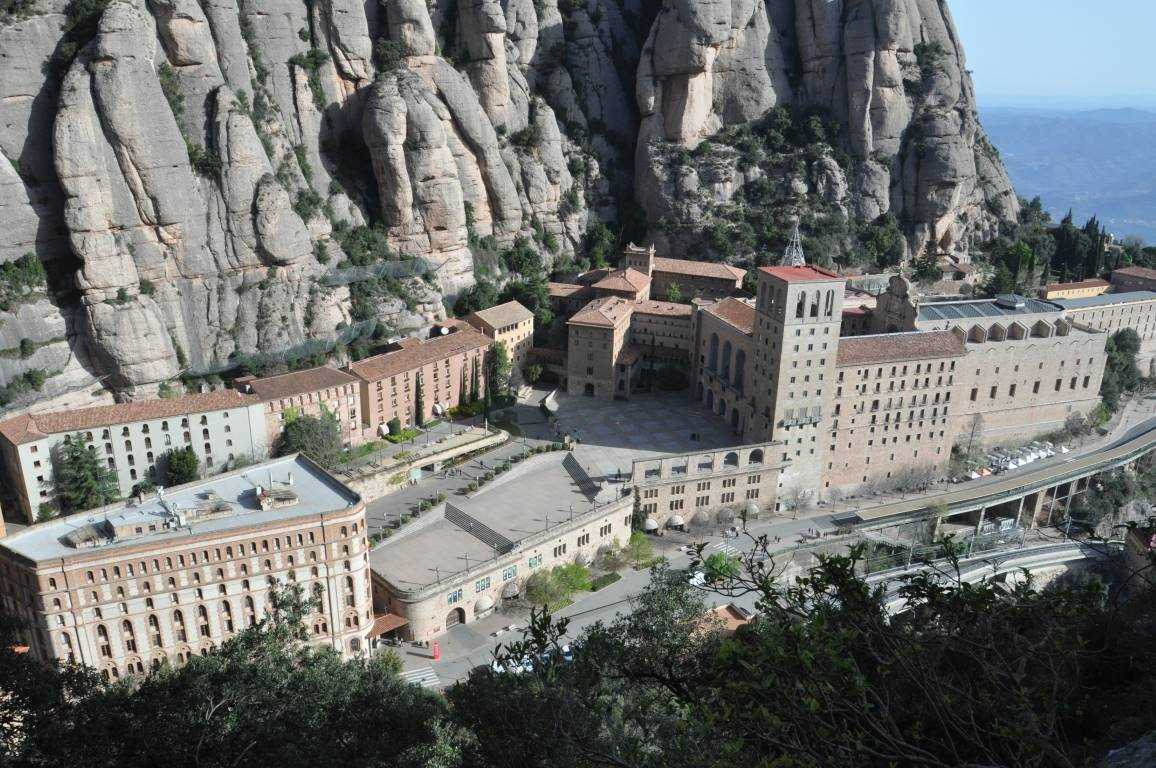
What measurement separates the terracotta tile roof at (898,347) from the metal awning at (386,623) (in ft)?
110

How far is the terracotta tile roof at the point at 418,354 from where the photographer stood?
61.8 m

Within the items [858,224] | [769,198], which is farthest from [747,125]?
[858,224]

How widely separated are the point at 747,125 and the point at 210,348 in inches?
2350

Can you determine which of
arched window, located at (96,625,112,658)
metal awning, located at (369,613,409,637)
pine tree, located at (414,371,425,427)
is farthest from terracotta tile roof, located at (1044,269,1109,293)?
arched window, located at (96,625,112,658)

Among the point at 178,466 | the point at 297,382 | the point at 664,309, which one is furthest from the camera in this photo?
the point at 664,309

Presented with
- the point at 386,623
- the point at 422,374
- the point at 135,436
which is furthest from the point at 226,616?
the point at 422,374

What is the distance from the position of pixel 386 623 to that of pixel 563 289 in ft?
135

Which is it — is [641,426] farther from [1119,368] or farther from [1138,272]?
[1138,272]

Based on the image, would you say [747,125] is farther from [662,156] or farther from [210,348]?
[210,348]

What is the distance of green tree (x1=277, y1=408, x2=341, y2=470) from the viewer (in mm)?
55719

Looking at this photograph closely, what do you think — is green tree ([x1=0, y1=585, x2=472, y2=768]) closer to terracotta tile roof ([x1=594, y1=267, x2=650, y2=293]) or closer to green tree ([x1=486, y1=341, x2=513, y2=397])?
green tree ([x1=486, y1=341, x2=513, y2=397])

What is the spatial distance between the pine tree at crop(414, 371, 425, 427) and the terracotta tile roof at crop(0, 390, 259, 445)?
1209cm

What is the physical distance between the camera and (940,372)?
62.6 metres

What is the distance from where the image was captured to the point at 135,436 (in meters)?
52.4
